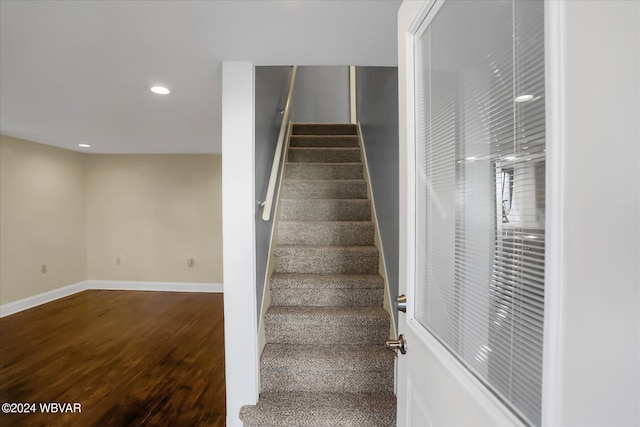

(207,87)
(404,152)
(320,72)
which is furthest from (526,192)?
(320,72)

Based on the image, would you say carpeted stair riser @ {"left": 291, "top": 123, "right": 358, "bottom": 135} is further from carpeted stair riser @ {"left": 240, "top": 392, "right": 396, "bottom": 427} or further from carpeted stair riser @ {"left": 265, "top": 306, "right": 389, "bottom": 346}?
carpeted stair riser @ {"left": 240, "top": 392, "right": 396, "bottom": 427}

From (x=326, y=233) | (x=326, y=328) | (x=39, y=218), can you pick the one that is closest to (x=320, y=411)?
(x=326, y=328)

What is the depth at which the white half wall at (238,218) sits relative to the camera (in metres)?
1.64

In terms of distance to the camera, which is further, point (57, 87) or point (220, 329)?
point (220, 329)

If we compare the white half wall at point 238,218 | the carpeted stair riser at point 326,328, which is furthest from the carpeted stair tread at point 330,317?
the white half wall at point 238,218

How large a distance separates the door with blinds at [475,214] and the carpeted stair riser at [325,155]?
94.0 inches

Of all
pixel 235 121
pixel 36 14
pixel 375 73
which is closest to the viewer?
pixel 36 14

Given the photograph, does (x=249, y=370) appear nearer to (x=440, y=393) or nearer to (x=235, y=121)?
(x=440, y=393)

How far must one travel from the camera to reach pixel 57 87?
2.03 metres

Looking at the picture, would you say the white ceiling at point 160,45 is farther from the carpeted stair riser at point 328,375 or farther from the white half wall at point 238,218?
the carpeted stair riser at point 328,375

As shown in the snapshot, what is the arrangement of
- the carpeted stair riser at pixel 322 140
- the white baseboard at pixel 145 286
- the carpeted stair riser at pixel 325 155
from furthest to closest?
the white baseboard at pixel 145 286 < the carpeted stair riser at pixel 322 140 < the carpeted stair riser at pixel 325 155

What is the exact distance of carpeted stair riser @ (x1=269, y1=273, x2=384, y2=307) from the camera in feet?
7.07

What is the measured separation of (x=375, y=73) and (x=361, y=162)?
943 millimetres

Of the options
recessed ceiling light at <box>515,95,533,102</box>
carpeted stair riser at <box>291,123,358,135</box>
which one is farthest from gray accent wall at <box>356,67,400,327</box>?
recessed ceiling light at <box>515,95,533,102</box>
